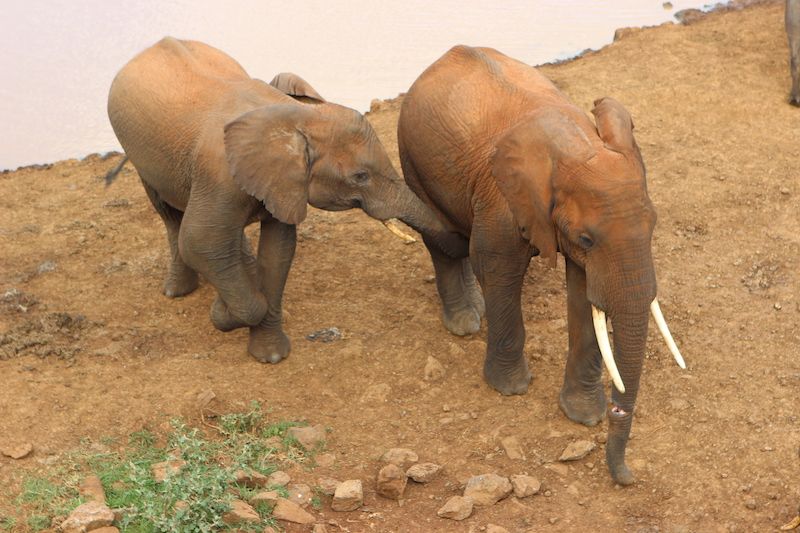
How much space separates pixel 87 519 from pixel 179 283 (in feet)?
9.94

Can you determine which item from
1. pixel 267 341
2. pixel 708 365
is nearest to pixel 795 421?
pixel 708 365

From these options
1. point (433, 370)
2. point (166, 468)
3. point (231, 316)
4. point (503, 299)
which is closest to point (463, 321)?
point (433, 370)

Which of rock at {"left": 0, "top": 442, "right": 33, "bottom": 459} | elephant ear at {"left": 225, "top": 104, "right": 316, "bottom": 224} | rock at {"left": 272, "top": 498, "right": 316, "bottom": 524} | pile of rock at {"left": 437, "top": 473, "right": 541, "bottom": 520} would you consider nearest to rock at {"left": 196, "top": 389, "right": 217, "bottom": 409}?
rock at {"left": 0, "top": 442, "right": 33, "bottom": 459}

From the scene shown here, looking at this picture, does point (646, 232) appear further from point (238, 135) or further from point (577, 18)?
point (577, 18)

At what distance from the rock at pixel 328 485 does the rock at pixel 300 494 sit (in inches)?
2.3

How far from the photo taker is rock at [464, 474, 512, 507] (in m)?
5.57

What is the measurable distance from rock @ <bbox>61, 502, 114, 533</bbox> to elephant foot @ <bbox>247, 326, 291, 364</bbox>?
211cm

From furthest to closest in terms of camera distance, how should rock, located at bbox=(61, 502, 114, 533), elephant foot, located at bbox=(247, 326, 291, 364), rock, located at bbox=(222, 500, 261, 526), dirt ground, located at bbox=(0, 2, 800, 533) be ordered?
elephant foot, located at bbox=(247, 326, 291, 364) < dirt ground, located at bbox=(0, 2, 800, 533) < rock, located at bbox=(222, 500, 261, 526) < rock, located at bbox=(61, 502, 114, 533)

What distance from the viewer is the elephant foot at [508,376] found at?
6.54 metres

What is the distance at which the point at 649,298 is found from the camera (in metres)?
5.22

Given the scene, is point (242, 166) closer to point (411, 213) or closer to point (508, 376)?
point (411, 213)

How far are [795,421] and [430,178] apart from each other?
2370mm

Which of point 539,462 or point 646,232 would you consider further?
point 539,462

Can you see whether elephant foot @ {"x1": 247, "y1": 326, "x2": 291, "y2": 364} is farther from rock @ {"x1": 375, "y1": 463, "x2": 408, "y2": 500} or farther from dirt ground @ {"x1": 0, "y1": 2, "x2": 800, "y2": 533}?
rock @ {"x1": 375, "y1": 463, "x2": 408, "y2": 500}
